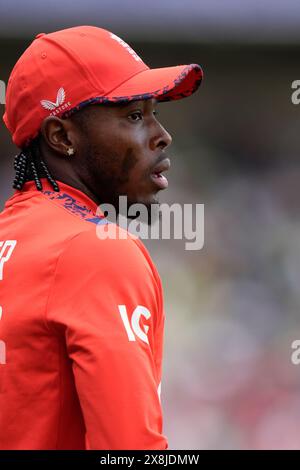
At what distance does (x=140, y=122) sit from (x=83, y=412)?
29.7 inches

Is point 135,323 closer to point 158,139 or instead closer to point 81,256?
point 81,256

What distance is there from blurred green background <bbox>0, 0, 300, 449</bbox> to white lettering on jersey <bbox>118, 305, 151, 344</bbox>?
12.7 feet

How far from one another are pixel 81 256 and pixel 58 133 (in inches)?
17.4

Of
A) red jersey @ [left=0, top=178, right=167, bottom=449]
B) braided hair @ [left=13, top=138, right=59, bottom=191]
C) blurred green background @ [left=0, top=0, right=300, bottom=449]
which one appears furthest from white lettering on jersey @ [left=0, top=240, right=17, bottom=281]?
blurred green background @ [left=0, top=0, right=300, bottom=449]

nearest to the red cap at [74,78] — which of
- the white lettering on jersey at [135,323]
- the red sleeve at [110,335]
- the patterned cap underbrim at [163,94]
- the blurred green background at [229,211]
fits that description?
the patterned cap underbrim at [163,94]

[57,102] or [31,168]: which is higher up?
[57,102]

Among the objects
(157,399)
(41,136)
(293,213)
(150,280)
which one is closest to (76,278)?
(150,280)

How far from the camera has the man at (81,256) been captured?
1.65 m

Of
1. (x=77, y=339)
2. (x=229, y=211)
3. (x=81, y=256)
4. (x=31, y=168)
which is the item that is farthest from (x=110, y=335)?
(x=229, y=211)

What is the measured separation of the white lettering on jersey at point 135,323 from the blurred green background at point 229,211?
386cm

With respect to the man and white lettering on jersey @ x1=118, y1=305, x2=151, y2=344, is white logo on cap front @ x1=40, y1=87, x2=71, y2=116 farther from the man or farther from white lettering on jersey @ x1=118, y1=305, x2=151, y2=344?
white lettering on jersey @ x1=118, y1=305, x2=151, y2=344

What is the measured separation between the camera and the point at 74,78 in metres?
2.01

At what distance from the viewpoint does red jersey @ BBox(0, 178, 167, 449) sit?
164 cm

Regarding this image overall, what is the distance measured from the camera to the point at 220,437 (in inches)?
216
